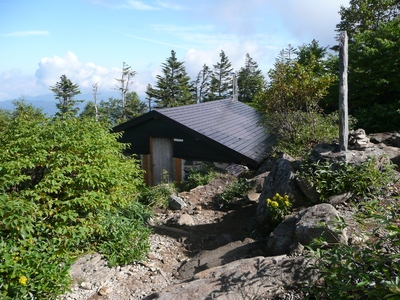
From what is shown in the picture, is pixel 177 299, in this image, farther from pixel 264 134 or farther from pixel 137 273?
pixel 264 134

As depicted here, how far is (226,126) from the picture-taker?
1497 cm

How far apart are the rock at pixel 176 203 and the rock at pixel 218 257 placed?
123 inches

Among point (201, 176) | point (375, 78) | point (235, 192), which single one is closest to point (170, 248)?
point (235, 192)

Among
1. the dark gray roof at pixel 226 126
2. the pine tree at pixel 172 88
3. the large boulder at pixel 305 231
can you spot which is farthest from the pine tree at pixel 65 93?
the large boulder at pixel 305 231

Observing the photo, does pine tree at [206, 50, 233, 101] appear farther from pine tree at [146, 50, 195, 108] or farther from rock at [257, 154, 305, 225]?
rock at [257, 154, 305, 225]

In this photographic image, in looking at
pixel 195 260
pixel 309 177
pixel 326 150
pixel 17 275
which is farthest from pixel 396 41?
pixel 17 275

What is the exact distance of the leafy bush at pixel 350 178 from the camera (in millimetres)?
6043

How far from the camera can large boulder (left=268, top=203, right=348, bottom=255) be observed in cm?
468

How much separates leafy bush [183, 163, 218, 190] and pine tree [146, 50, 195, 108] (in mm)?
32825

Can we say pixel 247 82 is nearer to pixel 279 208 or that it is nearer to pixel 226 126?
pixel 226 126

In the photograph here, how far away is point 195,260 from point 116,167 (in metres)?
2.21

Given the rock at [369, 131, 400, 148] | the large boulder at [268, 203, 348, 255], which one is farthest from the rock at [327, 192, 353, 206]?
the rock at [369, 131, 400, 148]

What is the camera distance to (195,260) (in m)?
6.25

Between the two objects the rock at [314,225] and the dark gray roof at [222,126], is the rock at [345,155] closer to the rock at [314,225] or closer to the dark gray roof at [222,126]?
the rock at [314,225]
